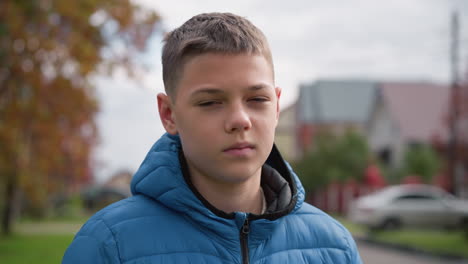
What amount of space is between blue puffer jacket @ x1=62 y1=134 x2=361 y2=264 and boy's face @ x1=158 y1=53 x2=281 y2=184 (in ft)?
0.41

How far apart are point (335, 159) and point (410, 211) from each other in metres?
17.2

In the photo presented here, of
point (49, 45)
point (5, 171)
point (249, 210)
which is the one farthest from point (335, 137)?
point (249, 210)

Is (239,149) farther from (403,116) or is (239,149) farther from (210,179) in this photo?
(403,116)

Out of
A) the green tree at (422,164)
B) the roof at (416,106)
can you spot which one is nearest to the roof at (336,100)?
the roof at (416,106)

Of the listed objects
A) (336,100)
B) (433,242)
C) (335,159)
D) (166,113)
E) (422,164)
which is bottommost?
(422,164)

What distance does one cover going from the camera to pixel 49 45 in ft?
43.0

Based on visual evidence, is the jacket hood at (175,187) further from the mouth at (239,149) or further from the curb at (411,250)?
the curb at (411,250)

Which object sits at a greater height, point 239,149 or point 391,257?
point 239,149

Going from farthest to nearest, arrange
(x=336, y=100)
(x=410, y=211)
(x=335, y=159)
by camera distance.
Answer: (x=336, y=100) → (x=335, y=159) → (x=410, y=211)

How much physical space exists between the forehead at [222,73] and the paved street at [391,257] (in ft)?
38.1

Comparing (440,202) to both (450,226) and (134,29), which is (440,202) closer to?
(450,226)

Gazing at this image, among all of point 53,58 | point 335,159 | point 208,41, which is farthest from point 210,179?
point 335,159

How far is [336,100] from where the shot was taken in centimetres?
6334

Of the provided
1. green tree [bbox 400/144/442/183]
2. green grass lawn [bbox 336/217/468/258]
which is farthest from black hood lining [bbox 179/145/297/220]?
green tree [bbox 400/144/442/183]
